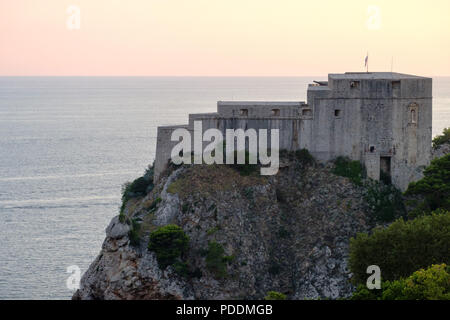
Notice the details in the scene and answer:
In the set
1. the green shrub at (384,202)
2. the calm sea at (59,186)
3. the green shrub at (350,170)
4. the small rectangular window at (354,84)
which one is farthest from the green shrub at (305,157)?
the calm sea at (59,186)

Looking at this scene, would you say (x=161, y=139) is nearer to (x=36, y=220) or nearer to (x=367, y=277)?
(x=367, y=277)

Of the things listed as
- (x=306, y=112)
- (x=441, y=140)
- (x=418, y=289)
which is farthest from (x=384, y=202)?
(x=418, y=289)

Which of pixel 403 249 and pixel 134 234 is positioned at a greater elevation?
pixel 403 249

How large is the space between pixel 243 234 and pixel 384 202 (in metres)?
8.79

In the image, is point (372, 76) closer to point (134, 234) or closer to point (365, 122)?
point (365, 122)

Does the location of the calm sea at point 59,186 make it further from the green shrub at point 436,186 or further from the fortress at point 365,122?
the green shrub at point 436,186

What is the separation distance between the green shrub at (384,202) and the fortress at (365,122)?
86 cm

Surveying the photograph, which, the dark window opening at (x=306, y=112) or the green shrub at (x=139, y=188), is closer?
the dark window opening at (x=306, y=112)

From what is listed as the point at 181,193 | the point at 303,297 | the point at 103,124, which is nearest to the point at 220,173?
the point at 181,193

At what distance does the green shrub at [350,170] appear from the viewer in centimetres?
5488

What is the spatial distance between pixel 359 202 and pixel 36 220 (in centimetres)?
4044

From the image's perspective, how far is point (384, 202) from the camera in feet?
177

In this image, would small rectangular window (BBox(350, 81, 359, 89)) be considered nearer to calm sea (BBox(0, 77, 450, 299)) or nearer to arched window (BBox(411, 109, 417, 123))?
arched window (BBox(411, 109, 417, 123))

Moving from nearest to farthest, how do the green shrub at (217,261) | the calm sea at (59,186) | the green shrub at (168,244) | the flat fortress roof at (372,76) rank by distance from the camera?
the green shrub at (217,261) → the green shrub at (168,244) → the flat fortress roof at (372,76) → the calm sea at (59,186)
